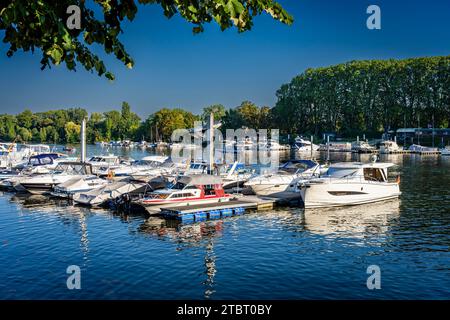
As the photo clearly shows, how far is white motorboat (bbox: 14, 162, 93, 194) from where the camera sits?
146 feet

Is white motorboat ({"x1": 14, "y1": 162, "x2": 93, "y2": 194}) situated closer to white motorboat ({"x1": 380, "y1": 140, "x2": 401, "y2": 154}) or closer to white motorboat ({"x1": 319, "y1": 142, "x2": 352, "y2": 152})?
white motorboat ({"x1": 380, "y1": 140, "x2": 401, "y2": 154})

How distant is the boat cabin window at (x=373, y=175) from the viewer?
40406mm

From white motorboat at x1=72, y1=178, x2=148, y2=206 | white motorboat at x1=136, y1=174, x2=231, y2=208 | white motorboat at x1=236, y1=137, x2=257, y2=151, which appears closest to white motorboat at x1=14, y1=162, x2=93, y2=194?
white motorboat at x1=72, y1=178, x2=148, y2=206

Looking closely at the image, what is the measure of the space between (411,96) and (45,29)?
14832 centimetres

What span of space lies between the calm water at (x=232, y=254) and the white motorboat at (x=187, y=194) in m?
1.51

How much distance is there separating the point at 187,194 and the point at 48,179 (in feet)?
60.3

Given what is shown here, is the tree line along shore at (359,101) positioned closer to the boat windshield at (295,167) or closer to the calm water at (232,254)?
the boat windshield at (295,167)

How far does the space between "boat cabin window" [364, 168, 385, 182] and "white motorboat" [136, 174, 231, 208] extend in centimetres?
1330

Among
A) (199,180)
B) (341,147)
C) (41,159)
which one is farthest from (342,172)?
(341,147)

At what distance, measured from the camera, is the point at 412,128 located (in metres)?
142

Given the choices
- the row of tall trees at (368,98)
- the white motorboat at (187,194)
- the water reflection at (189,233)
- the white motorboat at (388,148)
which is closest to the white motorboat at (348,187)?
the white motorboat at (187,194)

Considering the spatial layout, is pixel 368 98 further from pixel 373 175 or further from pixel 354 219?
pixel 354 219

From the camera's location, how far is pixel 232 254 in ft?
77.0
